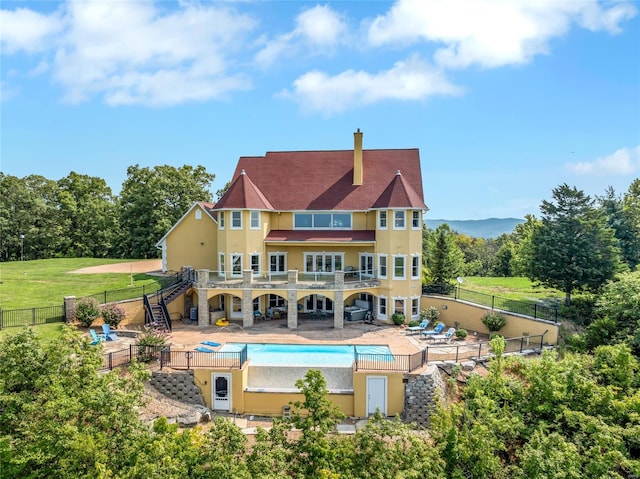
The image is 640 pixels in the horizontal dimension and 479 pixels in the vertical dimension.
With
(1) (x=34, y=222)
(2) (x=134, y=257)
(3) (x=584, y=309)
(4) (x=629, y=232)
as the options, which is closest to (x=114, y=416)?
(3) (x=584, y=309)

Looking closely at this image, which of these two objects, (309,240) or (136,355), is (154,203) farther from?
(136,355)

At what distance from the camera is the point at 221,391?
18.4 metres

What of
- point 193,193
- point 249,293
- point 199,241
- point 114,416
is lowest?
A: point 114,416

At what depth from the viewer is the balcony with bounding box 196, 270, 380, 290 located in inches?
1043

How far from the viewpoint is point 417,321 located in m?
27.2

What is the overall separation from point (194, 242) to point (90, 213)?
3330cm

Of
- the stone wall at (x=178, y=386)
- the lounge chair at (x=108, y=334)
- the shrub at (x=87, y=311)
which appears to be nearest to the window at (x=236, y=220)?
the shrub at (x=87, y=311)

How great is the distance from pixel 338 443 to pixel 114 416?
7.15 meters

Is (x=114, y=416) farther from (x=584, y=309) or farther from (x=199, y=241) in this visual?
(x=584, y=309)

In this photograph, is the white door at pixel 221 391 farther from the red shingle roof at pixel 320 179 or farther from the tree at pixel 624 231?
the tree at pixel 624 231

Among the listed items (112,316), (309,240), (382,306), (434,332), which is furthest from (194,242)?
(434,332)

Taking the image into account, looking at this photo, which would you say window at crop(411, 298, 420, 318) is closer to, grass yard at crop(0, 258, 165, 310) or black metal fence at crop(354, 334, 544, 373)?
black metal fence at crop(354, 334, 544, 373)

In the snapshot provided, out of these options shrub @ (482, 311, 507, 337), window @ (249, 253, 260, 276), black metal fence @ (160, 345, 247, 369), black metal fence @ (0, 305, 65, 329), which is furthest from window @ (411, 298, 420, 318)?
black metal fence @ (0, 305, 65, 329)

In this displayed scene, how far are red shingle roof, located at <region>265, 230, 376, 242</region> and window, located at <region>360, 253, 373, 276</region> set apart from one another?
162 cm
